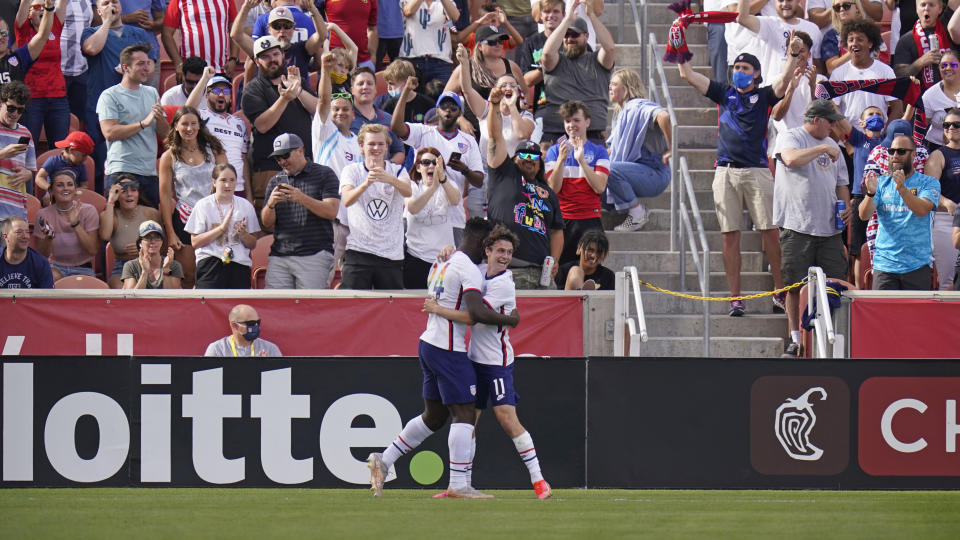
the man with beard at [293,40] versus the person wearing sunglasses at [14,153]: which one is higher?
the man with beard at [293,40]

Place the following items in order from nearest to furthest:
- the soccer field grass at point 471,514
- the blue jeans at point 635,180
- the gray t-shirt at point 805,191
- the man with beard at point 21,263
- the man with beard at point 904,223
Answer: the soccer field grass at point 471,514, the man with beard at point 21,263, the man with beard at point 904,223, the gray t-shirt at point 805,191, the blue jeans at point 635,180

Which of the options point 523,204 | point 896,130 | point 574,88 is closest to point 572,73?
point 574,88

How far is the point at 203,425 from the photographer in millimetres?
11398

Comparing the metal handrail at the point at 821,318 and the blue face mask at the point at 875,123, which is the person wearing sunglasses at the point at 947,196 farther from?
the metal handrail at the point at 821,318

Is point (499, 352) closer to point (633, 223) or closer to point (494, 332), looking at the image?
point (494, 332)

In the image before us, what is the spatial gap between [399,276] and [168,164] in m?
2.69

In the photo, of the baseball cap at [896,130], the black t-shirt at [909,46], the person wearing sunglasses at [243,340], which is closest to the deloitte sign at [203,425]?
the person wearing sunglasses at [243,340]

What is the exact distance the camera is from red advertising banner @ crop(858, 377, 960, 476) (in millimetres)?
11477

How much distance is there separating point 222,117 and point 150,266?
196cm

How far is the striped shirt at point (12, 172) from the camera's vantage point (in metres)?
13.2

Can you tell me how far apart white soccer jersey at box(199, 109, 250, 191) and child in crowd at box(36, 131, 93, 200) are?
3.93 ft

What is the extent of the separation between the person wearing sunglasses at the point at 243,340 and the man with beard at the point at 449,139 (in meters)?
2.10

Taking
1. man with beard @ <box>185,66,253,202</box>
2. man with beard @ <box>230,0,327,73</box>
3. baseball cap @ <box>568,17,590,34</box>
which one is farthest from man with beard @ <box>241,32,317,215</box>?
baseball cap @ <box>568,17,590,34</box>

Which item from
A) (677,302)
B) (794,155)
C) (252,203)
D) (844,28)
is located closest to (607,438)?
(677,302)
